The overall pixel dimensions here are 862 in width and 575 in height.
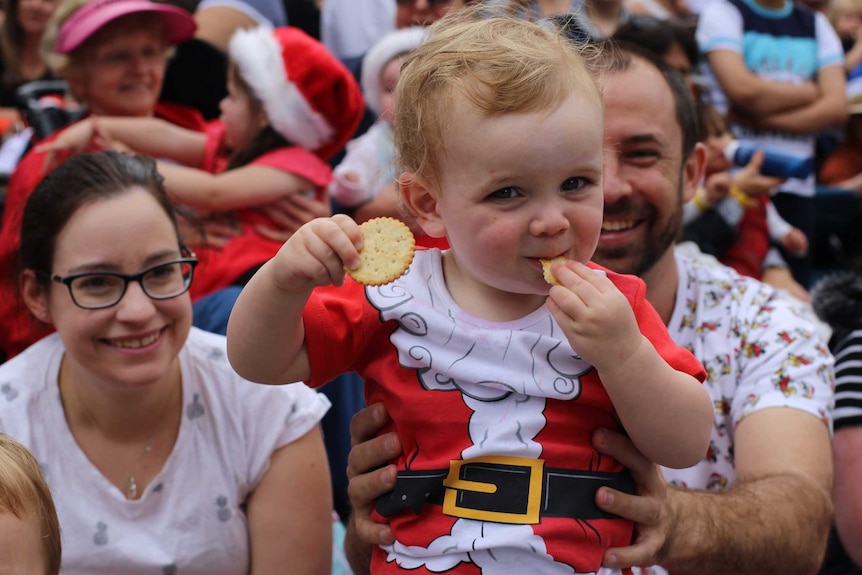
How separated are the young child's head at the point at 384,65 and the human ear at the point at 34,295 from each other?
188cm

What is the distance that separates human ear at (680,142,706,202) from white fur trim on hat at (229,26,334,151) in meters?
1.36

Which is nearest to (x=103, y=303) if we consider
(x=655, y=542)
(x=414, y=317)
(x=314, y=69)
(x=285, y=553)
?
(x=285, y=553)

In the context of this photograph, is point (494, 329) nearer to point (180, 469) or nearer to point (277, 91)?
point (180, 469)

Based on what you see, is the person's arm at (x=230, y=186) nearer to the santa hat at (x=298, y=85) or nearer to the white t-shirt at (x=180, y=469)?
the santa hat at (x=298, y=85)

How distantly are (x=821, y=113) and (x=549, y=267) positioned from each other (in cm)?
364

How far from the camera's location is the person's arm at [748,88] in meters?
A: 4.45

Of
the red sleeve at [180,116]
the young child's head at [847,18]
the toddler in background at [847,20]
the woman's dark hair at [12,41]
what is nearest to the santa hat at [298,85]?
the red sleeve at [180,116]

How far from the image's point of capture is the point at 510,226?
1.44 metres

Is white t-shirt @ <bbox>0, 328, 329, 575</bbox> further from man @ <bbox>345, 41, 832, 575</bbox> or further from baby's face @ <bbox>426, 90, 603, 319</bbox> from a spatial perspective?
baby's face @ <bbox>426, 90, 603, 319</bbox>

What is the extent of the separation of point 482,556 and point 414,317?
0.36 meters

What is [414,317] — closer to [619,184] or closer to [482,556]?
[482,556]

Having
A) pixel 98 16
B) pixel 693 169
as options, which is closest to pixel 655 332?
pixel 693 169

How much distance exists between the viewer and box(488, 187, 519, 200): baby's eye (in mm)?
1451

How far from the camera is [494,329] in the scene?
1.56 metres
